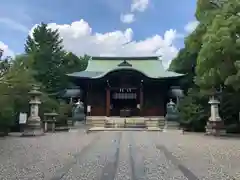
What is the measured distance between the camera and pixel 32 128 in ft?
57.3

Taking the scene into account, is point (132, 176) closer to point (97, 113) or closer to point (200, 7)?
point (200, 7)

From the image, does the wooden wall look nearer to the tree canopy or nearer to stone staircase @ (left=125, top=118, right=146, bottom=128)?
stone staircase @ (left=125, top=118, right=146, bottom=128)

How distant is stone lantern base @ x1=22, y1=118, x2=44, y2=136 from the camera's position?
1729 cm

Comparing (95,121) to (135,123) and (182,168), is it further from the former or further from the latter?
(182,168)

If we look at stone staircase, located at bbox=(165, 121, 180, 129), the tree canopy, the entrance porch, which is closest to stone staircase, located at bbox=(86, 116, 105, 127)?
the entrance porch

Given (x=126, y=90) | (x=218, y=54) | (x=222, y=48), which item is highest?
(x=222, y=48)

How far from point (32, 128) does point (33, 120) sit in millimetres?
532

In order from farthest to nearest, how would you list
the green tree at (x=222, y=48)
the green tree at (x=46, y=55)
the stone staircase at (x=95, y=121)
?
the green tree at (x=46, y=55) → the stone staircase at (x=95, y=121) → the green tree at (x=222, y=48)

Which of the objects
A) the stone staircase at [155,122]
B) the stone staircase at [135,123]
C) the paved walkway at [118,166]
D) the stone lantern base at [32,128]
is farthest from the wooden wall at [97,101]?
the paved walkway at [118,166]

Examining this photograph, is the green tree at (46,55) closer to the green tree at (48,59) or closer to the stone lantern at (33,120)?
the green tree at (48,59)

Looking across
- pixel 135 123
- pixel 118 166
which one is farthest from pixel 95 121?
pixel 118 166

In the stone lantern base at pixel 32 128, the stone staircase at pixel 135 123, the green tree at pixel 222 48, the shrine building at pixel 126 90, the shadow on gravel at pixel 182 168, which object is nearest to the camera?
the shadow on gravel at pixel 182 168

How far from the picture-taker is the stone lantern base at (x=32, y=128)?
56.7 feet

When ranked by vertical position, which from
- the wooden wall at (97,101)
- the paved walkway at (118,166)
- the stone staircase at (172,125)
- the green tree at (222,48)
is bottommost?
the paved walkway at (118,166)
